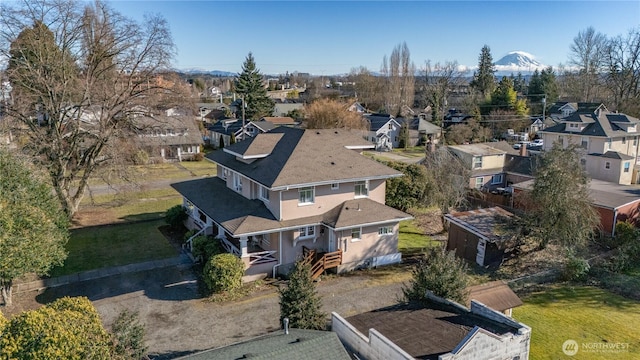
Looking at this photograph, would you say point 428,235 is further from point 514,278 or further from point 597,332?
point 597,332

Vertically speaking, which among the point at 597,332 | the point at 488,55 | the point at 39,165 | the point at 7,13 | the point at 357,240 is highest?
the point at 488,55

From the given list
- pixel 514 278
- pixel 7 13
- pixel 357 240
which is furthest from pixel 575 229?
pixel 7 13

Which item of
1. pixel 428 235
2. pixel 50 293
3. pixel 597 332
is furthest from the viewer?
pixel 428 235

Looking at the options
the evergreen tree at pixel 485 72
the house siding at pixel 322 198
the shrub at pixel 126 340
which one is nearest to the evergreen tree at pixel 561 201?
the house siding at pixel 322 198

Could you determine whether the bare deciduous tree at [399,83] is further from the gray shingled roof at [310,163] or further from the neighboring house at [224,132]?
the gray shingled roof at [310,163]

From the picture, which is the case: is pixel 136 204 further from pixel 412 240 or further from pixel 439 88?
pixel 439 88
